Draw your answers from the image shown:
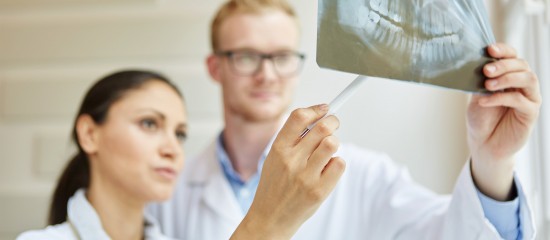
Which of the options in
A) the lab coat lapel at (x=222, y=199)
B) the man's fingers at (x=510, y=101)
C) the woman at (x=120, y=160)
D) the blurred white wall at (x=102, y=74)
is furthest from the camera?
the blurred white wall at (x=102, y=74)

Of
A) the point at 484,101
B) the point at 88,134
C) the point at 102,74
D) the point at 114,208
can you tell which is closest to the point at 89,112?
the point at 88,134

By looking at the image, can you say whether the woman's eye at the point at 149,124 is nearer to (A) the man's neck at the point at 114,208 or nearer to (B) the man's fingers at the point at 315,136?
(A) the man's neck at the point at 114,208

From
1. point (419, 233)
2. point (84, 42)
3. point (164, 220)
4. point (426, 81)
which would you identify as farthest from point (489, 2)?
point (84, 42)

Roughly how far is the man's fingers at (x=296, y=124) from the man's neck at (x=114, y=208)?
0.46m

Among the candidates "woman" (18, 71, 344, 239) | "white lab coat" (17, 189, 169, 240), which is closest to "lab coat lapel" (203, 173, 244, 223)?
"woman" (18, 71, 344, 239)

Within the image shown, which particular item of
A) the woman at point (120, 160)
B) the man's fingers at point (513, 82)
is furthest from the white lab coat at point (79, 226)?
the man's fingers at point (513, 82)

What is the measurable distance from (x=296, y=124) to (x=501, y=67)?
0.82ft

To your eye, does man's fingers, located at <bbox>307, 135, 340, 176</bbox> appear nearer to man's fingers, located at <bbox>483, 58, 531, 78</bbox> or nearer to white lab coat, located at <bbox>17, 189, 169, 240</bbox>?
man's fingers, located at <bbox>483, 58, 531, 78</bbox>

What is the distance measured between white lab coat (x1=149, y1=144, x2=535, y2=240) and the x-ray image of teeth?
1.05ft

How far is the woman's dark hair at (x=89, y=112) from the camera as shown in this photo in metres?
1.01

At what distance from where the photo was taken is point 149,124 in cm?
101

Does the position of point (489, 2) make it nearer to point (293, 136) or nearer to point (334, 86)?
point (334, 86)

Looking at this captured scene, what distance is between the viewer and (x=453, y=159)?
4.44ft

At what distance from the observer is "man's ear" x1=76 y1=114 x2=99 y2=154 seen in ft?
3.29
